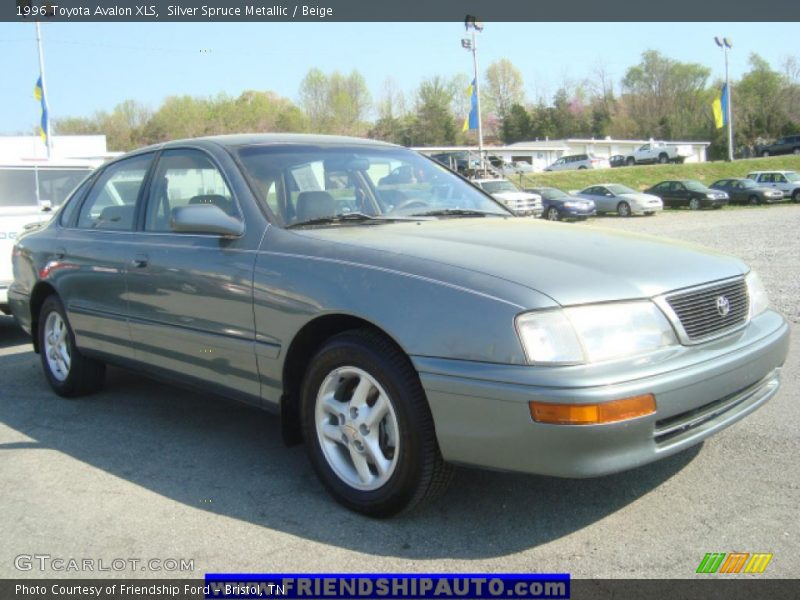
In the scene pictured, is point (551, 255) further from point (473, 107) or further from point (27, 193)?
point (473, 107)

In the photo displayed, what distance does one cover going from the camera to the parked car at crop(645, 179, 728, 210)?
33656mm

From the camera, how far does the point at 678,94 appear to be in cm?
9650

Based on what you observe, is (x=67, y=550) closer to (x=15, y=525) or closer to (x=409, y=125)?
(x=15, y=525)

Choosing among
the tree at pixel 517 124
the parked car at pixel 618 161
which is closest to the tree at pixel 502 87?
the tree at pixel 517 124

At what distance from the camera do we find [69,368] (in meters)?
5.19

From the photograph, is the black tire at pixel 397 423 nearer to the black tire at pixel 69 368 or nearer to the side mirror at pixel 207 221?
the side mirror at pixel 207 221

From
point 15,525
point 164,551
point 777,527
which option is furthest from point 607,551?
point 15,525

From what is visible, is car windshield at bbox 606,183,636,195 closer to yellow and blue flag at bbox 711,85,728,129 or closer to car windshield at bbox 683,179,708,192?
car windshield at bbox 683,179,708,192

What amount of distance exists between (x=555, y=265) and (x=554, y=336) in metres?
0.41

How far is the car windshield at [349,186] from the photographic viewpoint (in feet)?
12.6

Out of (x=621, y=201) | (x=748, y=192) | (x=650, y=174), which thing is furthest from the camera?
(x=650, y=174)

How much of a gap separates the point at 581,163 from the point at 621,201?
3069 centimetres

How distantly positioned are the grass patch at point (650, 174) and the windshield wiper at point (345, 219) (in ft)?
138

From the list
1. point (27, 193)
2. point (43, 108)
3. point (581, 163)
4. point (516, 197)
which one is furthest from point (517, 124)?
point (27, 193)
